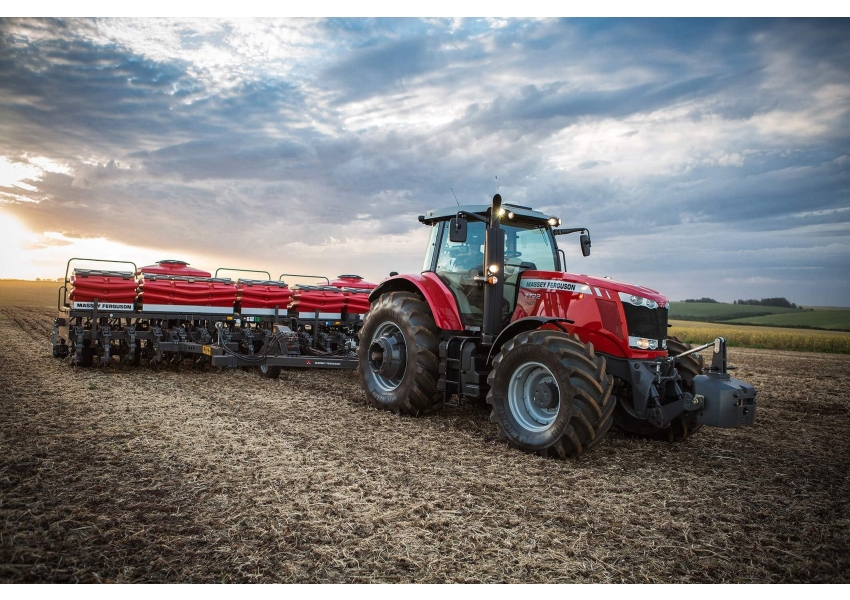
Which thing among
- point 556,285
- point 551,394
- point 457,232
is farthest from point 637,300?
point 457,232

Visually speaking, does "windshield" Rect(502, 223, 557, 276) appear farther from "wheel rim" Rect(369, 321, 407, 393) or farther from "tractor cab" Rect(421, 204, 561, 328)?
"wheel rim" Rect(369, 321, 407, 393)

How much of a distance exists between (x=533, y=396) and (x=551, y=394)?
0.28 m

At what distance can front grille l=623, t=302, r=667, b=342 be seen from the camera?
5.82 metres

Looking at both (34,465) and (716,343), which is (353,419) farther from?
(716,343)

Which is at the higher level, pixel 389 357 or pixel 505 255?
pixel 505 255

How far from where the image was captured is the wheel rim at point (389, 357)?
285 inches

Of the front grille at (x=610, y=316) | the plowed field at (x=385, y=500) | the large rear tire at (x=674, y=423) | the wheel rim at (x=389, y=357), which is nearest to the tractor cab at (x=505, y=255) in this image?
the wheel rim at (x=389, y=357)

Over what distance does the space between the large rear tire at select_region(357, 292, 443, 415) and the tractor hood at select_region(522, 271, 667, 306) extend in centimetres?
151

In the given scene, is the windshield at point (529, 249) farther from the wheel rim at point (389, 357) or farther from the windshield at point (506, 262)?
the wheel rim at point (389, 357)

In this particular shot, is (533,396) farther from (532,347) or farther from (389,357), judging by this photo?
(389,357)

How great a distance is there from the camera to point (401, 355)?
7.25m

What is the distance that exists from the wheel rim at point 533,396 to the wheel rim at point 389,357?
1795 millimetres

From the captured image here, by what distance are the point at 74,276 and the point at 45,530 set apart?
8130 millimetres

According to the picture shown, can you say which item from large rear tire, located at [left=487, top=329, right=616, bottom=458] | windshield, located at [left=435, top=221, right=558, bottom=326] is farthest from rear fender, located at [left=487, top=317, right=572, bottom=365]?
windshield, located at [left=435, top=221, right=558, bottom=326]
